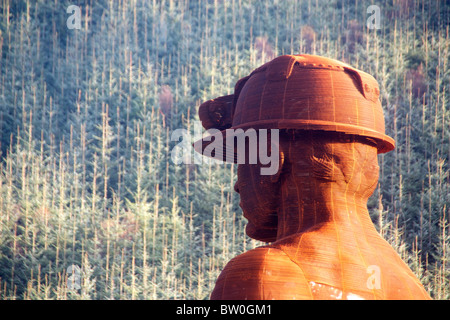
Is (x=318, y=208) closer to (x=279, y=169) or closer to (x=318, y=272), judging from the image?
(x=279, y=169)

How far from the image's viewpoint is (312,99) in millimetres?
3656

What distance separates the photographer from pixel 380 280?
11.3ft

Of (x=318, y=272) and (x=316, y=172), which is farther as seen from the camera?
(x=316, y=172)

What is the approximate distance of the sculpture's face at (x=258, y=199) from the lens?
3.84 m

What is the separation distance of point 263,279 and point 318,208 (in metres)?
0.70

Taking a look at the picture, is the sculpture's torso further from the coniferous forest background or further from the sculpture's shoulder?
the coniferous forest background

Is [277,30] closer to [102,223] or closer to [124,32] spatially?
[124,32]

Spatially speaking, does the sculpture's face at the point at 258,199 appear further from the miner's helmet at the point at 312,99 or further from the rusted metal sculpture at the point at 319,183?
the miner's helmet at the point at 312,99

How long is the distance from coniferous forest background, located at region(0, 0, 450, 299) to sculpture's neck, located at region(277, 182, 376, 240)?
9469 millimetres

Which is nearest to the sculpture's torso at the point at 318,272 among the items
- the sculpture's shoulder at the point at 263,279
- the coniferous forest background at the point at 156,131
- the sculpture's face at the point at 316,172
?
the sculpture's shoulder at the point at 263,279

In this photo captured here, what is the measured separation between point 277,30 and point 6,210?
12.1m

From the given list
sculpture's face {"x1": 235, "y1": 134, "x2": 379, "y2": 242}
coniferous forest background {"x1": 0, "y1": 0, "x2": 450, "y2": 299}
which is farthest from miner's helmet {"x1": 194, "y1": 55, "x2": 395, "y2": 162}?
coniferous forest background {"x1": 0, "y1": 0, "x2": 450, "y2": 299}

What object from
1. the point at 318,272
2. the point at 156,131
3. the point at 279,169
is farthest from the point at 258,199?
the point at 156,131

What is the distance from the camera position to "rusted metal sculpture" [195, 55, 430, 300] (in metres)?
3.34
